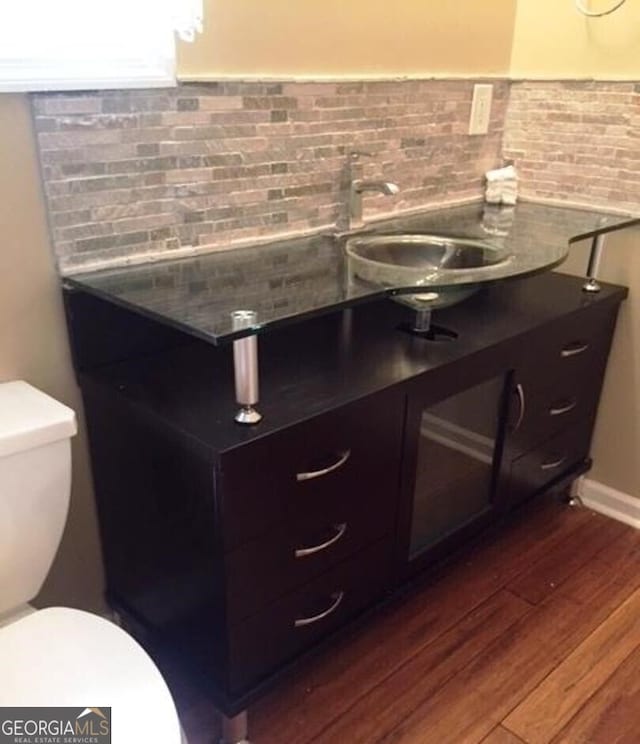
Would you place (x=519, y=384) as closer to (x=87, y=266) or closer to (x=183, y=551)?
(x=183, y=551)

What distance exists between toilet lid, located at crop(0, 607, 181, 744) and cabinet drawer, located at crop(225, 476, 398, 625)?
0.67 ft

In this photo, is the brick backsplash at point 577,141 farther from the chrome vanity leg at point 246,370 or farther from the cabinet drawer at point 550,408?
the chrome vanity leg at point 246,370

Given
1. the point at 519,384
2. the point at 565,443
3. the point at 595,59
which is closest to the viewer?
the point at 519,384

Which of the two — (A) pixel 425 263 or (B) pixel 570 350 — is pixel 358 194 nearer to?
(A) pixel 425 263

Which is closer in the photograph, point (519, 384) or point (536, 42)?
point (519, 384)

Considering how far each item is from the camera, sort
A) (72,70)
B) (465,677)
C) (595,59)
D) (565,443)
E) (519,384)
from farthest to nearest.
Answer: (565,443)
(595,59)
(519,384)
(465,677)
(72,70)

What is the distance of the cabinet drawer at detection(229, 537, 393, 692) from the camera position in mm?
1250

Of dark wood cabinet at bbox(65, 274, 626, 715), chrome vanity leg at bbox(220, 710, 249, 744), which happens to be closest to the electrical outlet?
dark wood cabinet at bbox(65, 274, 626, 715)

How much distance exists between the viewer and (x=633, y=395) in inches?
77.9

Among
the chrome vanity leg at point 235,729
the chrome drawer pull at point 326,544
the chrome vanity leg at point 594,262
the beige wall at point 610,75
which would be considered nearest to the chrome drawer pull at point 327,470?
the chrome drawer pull at point 326,544

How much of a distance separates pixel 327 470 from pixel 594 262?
1114 millimetres

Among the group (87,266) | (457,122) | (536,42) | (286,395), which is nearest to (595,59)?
(536,42)

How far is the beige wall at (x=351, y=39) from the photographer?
1.38 metres

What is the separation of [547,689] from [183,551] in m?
0.87
